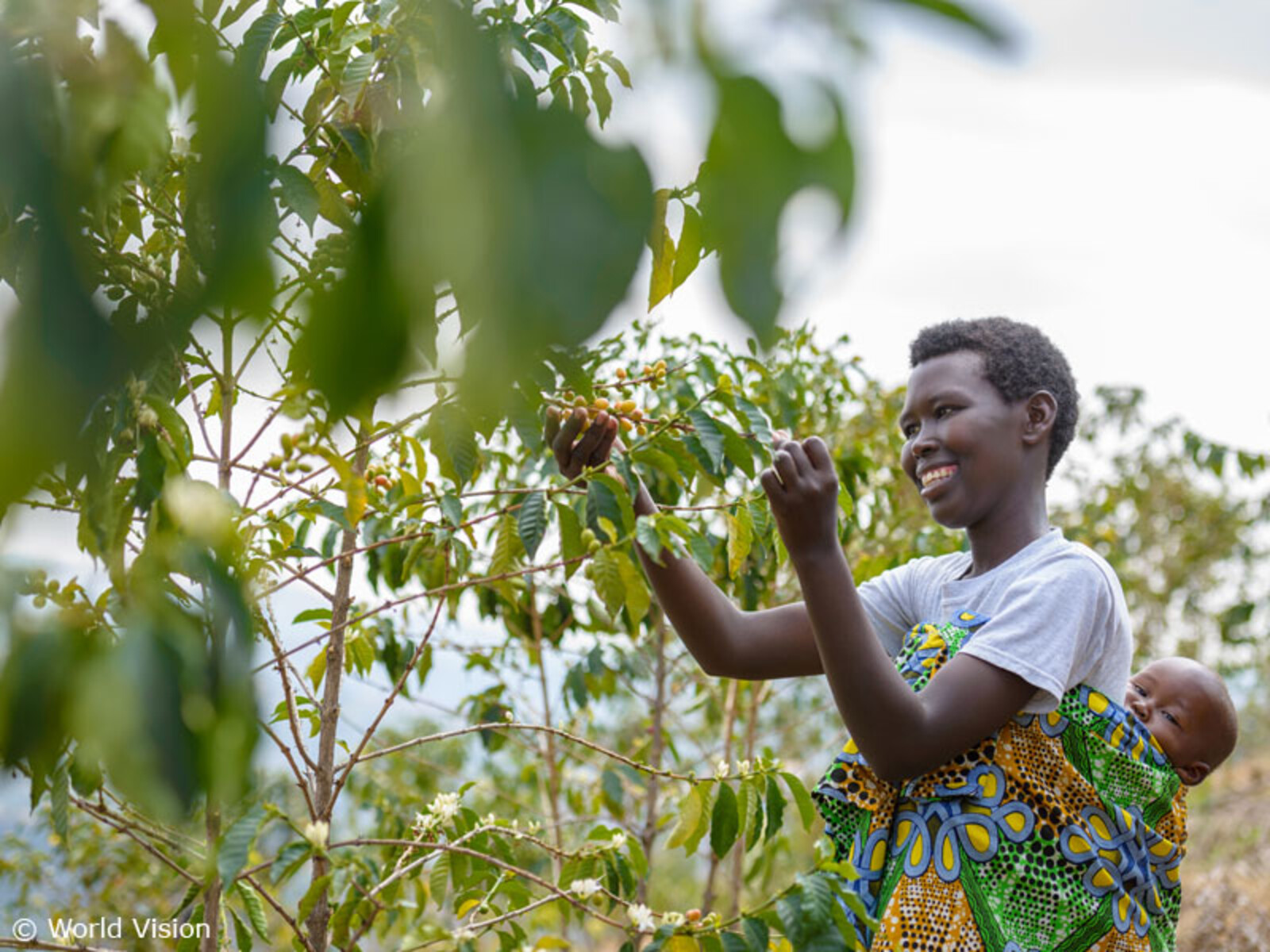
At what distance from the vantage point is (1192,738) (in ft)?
5.88

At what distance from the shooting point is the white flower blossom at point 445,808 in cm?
171

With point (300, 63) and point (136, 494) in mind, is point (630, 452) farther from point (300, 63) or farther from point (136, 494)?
point (136, 494)

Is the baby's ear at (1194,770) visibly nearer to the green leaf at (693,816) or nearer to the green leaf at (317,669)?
the green leaf at (693,816)

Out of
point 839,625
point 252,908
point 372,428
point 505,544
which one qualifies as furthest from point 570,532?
point 252,908

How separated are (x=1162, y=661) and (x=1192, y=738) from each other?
0.12m

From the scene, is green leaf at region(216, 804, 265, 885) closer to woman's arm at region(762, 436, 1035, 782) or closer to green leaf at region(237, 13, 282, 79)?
woman's arm at region(762, 436, 1035, 782)

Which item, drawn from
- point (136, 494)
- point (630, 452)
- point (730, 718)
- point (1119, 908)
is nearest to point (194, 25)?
point (136, 494)

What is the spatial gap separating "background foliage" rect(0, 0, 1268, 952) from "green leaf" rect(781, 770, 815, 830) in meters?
0.05

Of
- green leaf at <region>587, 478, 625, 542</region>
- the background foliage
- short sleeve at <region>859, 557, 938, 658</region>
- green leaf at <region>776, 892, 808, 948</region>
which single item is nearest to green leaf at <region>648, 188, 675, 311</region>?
the background foliage

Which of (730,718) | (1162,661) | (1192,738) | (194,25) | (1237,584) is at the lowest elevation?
(194,25)

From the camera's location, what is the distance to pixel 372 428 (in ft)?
5.18

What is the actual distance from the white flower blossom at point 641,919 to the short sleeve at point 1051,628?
490 mm

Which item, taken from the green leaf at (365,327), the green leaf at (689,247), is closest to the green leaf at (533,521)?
the green leaf at (689,247)

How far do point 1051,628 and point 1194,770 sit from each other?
50 cm
